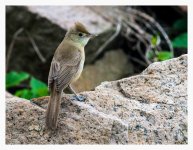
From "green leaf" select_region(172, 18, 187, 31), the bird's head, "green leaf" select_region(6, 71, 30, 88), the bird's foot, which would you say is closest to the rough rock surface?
the bird's foot

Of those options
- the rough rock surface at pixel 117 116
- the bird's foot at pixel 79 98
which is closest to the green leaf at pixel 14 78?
the rough rock surface at pixel 117 116

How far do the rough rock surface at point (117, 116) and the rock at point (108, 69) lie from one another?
2.95 m

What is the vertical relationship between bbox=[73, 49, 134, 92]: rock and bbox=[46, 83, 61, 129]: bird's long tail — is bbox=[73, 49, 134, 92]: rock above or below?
below

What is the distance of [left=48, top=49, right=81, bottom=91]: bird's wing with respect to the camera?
548 cm

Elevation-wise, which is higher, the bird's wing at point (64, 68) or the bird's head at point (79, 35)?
the bird's head at point (79, 35)

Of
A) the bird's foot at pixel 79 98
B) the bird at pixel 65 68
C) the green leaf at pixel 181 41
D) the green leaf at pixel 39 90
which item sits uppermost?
the bird at pixel 65 68

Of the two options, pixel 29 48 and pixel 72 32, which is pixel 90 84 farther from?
pixel 72 32

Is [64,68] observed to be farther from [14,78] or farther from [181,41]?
[181,41]

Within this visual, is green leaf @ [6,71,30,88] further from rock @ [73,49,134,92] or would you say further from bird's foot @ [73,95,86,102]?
bird's foot @ [73,95,86,102]

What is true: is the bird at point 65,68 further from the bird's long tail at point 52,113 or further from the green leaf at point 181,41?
the green leaf at point 181,41

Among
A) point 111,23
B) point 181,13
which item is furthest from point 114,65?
point 181,13

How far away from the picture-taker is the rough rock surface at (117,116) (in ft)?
17.0

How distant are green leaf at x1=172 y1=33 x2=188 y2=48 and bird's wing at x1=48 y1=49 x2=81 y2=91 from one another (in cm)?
301

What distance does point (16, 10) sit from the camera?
9297 millimetres
